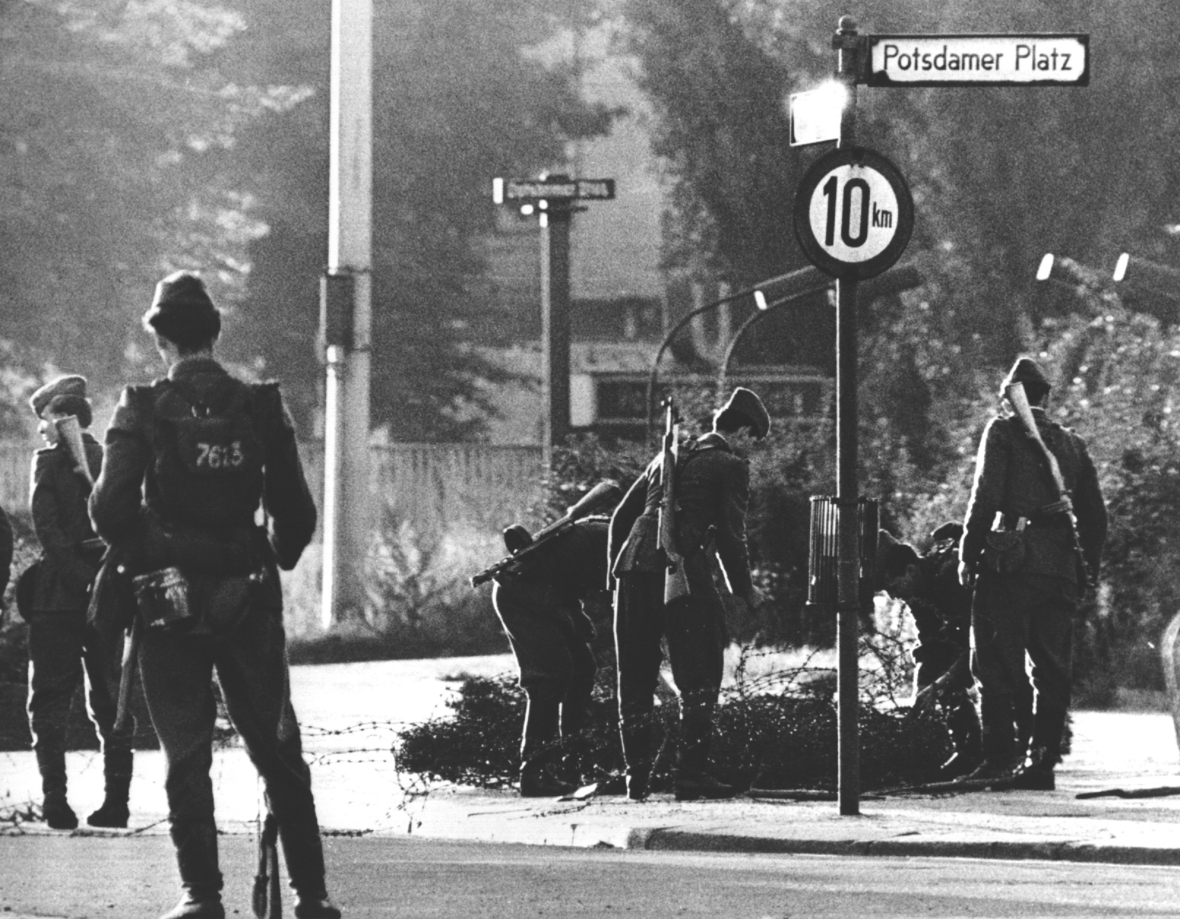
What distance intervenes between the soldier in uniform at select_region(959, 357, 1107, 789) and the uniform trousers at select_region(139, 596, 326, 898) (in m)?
4.95

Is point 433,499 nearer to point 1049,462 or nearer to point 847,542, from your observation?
point 1049,462

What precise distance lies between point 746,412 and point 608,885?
323 centimetres

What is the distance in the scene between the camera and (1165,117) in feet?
151

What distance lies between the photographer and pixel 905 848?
31.6 ft

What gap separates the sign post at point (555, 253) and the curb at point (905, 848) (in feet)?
46.6

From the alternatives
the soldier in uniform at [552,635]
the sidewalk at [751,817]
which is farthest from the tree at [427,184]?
the soldier in uniform at [552,635]

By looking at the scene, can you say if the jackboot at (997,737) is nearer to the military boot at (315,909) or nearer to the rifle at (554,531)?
the rifle at (554,531)

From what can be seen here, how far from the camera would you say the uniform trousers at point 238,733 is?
730 cm

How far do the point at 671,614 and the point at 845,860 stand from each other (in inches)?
85.8

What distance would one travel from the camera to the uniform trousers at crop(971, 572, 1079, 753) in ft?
38.7

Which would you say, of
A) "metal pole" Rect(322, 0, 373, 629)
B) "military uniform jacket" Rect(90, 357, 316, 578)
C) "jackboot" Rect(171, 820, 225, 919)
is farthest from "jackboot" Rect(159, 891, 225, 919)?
"metal pole" Rect(322, 0, 373, 629)

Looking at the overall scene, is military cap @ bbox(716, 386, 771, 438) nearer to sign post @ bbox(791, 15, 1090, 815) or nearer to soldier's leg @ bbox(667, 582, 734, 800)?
soldier's leg @ bbox(667, 582, 734, 800)

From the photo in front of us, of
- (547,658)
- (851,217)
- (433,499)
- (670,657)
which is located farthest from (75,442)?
(433,499)

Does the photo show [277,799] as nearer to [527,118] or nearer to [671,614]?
[671,614]
